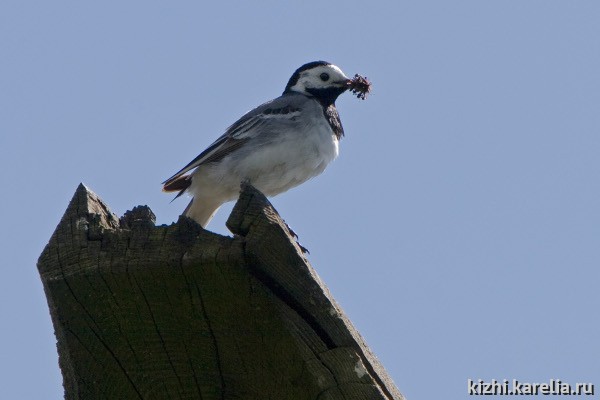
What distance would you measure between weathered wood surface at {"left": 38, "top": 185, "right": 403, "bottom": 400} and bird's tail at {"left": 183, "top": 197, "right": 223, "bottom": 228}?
4984mm

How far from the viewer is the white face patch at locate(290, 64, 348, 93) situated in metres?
10.0

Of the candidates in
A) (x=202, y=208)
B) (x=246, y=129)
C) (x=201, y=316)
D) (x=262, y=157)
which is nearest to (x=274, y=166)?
(x=262, y=157)

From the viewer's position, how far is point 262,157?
8.30 m

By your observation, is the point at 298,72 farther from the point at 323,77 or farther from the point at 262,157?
the point at 262,157

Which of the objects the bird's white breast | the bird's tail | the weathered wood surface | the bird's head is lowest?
the weathered wood surface

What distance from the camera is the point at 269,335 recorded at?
10.9 ft

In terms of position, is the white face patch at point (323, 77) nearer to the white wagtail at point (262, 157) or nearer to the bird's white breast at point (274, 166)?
the white wagtail at point (262, 157)

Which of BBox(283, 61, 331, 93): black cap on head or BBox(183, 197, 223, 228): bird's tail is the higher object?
BBox(283, 61, 331, 93): black cap on head

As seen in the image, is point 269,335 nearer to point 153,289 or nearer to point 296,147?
point 153,289

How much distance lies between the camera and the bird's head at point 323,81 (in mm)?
9940

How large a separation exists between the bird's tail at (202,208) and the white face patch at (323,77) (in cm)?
208

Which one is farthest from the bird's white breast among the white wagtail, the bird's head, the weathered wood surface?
the weathered wood surface

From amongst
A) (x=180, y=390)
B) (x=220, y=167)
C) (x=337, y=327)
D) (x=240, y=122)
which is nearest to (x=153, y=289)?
(x=180, y=390)

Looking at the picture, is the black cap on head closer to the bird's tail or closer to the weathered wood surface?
the bird's tail
